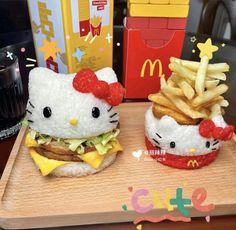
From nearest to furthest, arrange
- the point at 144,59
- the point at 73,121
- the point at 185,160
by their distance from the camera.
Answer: the point at 73,121
the point at 185,160
the point at 144,59

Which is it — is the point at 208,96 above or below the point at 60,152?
above

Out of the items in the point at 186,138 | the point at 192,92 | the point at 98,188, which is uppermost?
the point at 192,92

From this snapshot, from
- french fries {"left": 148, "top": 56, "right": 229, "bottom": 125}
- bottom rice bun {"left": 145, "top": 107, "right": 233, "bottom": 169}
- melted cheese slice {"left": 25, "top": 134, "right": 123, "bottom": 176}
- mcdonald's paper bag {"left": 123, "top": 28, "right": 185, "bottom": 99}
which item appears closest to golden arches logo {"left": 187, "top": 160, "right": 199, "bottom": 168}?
bottom rice bun {"left": 145, "top": 107, "right": 233, "bottom": 169}

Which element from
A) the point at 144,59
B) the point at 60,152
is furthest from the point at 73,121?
the point at 144,59

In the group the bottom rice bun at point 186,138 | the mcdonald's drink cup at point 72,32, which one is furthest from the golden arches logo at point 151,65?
the bottom rice bun at point 186,138

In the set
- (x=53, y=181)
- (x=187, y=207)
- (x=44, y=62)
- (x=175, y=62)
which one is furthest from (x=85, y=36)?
(x=187, y=207)

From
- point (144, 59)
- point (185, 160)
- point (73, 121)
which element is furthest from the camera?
point (144, 59)

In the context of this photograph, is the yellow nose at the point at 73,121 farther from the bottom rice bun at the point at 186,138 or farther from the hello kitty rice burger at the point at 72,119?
the bottom rice bun at the point at 186,138

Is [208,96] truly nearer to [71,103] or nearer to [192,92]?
[192,92]
